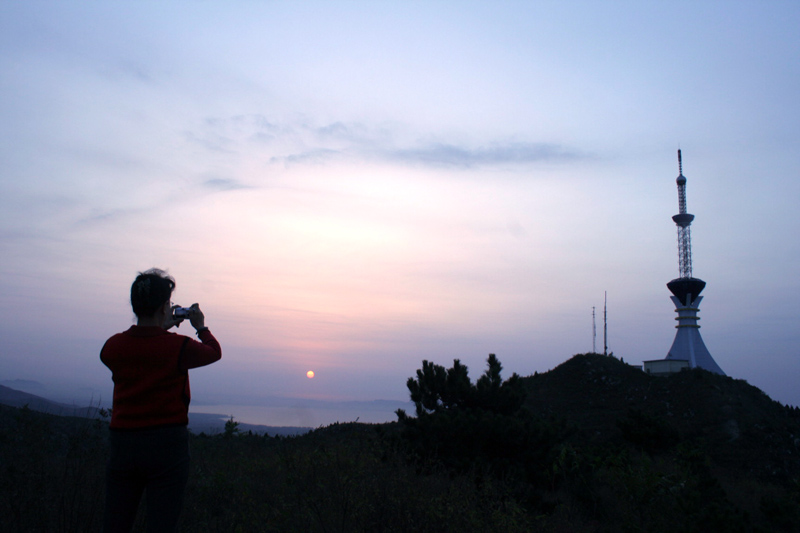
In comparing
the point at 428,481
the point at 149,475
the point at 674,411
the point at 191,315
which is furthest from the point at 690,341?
the point at 149,475

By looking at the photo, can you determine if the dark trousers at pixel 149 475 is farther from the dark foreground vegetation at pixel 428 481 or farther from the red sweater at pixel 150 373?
the dark foreground vegetation at pixel 428 481

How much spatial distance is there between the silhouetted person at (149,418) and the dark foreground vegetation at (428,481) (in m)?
1.63

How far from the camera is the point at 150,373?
2.87 metres

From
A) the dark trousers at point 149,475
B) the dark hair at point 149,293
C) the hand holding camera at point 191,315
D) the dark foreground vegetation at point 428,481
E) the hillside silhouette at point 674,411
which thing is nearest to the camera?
the dark trousers at point 149,475

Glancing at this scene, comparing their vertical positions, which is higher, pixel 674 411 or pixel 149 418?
pixel 149 418

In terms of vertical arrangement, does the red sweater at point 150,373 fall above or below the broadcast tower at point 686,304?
below

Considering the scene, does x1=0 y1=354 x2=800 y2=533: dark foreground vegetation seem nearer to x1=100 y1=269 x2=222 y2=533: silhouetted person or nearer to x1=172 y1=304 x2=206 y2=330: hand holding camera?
x1=100 y1=269 x2=222 y2=533: silhouetted person

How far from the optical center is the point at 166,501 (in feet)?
9.39

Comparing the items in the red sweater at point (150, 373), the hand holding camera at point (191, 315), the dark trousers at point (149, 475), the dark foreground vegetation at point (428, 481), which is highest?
the hand holding camera at point (191, 315)

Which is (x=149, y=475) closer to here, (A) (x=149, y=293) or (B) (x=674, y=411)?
(A) (x=149, y=293)

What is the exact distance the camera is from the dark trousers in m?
2.82

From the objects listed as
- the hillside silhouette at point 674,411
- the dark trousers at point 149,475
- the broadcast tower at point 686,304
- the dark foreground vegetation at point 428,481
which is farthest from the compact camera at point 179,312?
the broadcast tower at point 686,304

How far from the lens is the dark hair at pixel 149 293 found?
9.91 ft

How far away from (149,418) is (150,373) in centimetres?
22
